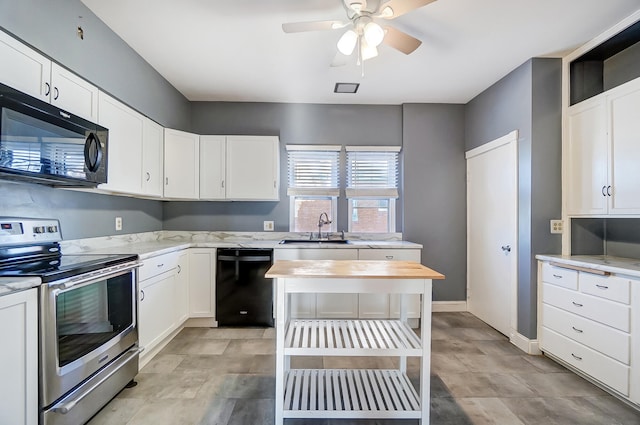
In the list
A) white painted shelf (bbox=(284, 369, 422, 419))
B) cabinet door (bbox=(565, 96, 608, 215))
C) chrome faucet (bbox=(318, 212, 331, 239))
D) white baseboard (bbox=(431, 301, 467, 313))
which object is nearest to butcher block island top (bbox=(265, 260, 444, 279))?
white painted shelf (bbox=(284, 369, 422, 419))

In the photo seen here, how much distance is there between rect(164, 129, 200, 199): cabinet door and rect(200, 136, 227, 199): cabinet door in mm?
69

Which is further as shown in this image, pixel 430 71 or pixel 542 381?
pixel 430 71

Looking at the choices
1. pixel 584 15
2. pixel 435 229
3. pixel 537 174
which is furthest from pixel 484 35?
pixel 435 229

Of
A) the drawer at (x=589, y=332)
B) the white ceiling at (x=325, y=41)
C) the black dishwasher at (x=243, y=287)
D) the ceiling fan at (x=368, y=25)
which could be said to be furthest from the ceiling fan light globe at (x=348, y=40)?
the drawer at (x=589, y=332)

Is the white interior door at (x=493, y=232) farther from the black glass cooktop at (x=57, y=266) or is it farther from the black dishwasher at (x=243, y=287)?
the black glass cooktop at (x=57, y=266)

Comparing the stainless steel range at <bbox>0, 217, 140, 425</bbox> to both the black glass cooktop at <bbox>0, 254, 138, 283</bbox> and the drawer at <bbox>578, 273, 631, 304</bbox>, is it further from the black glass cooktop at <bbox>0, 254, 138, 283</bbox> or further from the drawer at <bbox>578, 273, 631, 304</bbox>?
the drawer at <bbox>578, 273, 631, 304</bbox>

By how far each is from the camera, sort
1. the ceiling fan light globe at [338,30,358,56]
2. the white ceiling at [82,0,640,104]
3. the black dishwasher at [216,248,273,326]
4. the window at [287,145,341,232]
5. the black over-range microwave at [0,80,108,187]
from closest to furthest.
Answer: the black over-range microwave at [0,80,108,187]
the ceiling fan light globe at [338,30,358,56]
the white ceiling at [82,0,640,104]
the black dishwasher at [216,248,273,326]
the window at [287,145,341,232]

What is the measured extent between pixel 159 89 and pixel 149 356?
2.65 m

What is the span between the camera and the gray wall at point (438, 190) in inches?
156

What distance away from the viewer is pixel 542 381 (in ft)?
7.57

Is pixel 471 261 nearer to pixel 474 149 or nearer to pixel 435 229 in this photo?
pixel 435 229

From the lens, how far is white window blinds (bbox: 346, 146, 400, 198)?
13.2ft

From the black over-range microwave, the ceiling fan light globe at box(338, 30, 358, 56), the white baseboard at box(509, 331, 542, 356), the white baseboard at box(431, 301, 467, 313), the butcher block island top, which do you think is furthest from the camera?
the white baseboard at box(431, 301, 467, 313)

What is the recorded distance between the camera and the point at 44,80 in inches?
70.1
